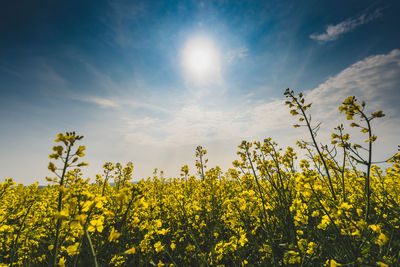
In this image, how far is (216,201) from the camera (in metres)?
7.09

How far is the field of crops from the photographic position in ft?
5.74

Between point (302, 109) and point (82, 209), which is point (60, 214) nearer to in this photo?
point (82, 209)

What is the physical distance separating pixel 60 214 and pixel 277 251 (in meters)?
3.78

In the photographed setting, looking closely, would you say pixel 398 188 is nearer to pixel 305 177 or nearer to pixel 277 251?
pixel 277 251

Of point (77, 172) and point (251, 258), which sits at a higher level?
point (77, 172)

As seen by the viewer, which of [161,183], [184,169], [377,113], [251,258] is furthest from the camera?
[161,183]

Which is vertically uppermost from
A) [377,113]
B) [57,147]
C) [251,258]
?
[377,113]

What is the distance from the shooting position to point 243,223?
116 inches

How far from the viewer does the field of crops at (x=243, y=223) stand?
1751 mm

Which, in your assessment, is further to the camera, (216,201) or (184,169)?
(184,169)

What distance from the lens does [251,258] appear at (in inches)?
143

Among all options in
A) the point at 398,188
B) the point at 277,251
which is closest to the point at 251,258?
the point at 277,251

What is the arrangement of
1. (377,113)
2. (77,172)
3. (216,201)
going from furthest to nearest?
(216,201), (77,172), (377,113)

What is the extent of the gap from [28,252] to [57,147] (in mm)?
4543
